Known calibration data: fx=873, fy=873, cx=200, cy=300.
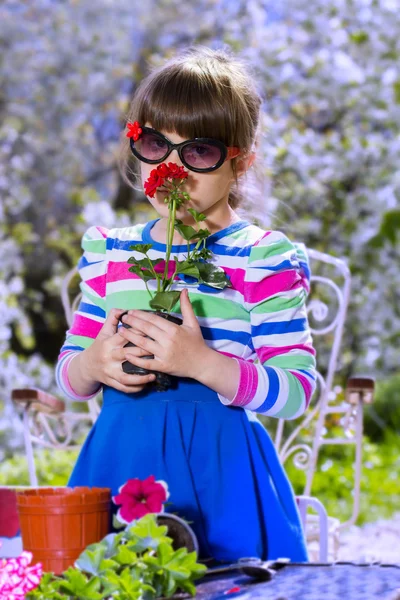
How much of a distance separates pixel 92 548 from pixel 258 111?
0.94 m

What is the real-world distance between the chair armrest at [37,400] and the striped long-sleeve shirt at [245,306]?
2.20 ft

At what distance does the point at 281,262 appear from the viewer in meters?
1.52

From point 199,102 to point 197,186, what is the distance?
139 mm

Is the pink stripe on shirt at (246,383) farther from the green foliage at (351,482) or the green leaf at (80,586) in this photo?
the green foliage at (351,482)

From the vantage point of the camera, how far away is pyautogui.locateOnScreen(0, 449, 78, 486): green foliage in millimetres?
4877

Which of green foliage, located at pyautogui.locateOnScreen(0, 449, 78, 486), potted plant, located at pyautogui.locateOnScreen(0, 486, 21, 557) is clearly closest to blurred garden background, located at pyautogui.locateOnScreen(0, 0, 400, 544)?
green foliage, located at pyautogui.locateOnScreen(0, 449, 78, 486)

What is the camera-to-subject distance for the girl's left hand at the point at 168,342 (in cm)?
124

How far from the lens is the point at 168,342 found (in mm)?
1237

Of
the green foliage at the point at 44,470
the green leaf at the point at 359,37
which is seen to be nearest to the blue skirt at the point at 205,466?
the green foliage at the point at 44,470

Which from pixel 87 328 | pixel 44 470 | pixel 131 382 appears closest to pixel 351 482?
pixel 44 470

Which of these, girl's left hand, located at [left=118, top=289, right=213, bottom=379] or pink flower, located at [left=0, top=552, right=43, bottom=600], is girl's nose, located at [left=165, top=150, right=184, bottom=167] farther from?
pink flower, located at [left=0, top=552, right=43, bottom=600]

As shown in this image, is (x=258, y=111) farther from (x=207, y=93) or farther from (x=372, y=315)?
(x=372, y=315)

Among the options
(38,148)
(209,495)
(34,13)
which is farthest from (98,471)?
(34,13)

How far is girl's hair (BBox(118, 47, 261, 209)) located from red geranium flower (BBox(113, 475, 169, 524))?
0.59 meters
